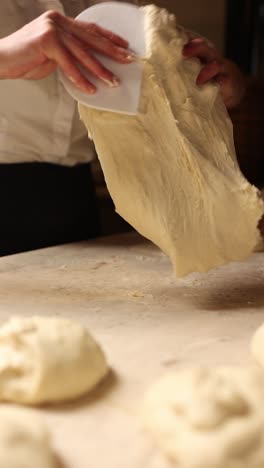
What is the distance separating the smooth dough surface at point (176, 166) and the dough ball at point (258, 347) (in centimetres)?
28

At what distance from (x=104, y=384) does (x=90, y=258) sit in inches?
27.3

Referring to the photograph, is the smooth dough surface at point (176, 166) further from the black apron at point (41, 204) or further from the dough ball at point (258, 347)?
the black apron at point (41, 204)

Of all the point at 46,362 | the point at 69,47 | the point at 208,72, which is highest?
the point at 69,47

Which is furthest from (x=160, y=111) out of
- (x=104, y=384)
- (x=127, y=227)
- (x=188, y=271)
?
(x=127, y=227)

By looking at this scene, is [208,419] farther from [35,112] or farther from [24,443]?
[35,112]

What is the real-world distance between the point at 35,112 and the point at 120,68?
1.57ft

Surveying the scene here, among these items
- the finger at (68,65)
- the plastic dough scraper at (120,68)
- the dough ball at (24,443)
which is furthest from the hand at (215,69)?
the dough ball at (24,443)

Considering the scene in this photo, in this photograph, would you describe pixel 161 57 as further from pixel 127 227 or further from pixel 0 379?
pixel 127 227

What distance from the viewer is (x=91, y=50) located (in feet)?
3.92

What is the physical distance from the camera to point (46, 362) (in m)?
0.85

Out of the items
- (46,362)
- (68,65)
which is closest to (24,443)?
(46,362)

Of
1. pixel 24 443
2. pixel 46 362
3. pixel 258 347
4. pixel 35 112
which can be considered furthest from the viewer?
pixel 35 112

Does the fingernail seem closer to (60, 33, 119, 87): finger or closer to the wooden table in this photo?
(60, 33, 119, 87): finger

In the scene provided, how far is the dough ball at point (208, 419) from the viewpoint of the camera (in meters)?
0.71
